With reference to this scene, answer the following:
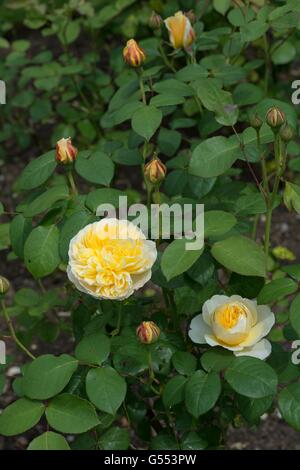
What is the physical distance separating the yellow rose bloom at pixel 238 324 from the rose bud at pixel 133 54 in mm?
464

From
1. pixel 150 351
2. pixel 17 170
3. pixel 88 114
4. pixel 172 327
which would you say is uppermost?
pixel 150 351

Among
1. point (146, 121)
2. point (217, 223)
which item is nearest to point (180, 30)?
point (146, 121)

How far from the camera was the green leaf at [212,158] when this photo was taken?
1.37m

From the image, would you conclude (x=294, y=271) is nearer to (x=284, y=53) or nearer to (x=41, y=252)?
(x=41, y=252)

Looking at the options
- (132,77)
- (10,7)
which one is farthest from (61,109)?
(132,77)

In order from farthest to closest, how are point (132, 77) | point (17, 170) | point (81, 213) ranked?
point (17, 170), point (132, 77), point (81, 213)

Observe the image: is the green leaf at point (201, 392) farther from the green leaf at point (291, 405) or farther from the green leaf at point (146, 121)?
the green leaf at point (146, 121)

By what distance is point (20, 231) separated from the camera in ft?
4.78

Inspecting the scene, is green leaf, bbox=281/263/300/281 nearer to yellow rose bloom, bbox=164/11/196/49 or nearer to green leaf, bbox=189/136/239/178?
green leaf, bbox=189/136/239/178

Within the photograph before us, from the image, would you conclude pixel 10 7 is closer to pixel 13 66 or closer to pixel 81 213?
pixel 13 66

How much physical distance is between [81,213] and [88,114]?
4.94 feet

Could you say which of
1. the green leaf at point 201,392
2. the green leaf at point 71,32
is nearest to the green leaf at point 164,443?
the green leaf at point 201,392

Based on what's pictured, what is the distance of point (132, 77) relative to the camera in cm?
186

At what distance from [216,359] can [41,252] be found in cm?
34
